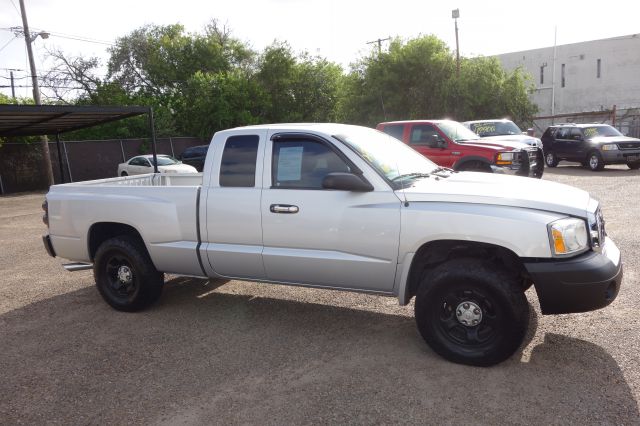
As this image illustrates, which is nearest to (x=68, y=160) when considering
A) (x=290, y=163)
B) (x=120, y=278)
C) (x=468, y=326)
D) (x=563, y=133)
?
(x=120, y=278)

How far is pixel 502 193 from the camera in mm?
3883

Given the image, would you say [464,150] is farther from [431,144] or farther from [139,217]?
[139,217]

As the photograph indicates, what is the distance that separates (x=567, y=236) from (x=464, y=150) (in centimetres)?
778

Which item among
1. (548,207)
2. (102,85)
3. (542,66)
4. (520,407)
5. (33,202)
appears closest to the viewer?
(520,407)

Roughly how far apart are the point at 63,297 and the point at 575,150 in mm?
18001

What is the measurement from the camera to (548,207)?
3.66m

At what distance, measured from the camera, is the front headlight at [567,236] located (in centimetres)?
355

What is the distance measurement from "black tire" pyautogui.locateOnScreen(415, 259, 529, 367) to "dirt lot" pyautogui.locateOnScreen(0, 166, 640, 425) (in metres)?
0.14

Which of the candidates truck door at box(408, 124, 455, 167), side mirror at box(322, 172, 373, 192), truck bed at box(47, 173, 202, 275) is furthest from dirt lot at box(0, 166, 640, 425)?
truck door at box(408, 124, 455, 167)

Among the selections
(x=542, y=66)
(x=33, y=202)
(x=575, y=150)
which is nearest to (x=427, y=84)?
(x=575, y=150)

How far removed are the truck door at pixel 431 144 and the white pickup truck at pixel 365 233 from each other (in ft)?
21.2

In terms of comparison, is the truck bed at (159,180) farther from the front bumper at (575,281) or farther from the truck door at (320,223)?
the front bumper at (575,281)

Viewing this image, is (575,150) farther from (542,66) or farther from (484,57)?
(542,66)

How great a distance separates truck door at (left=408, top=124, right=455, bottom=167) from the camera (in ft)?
37.0
